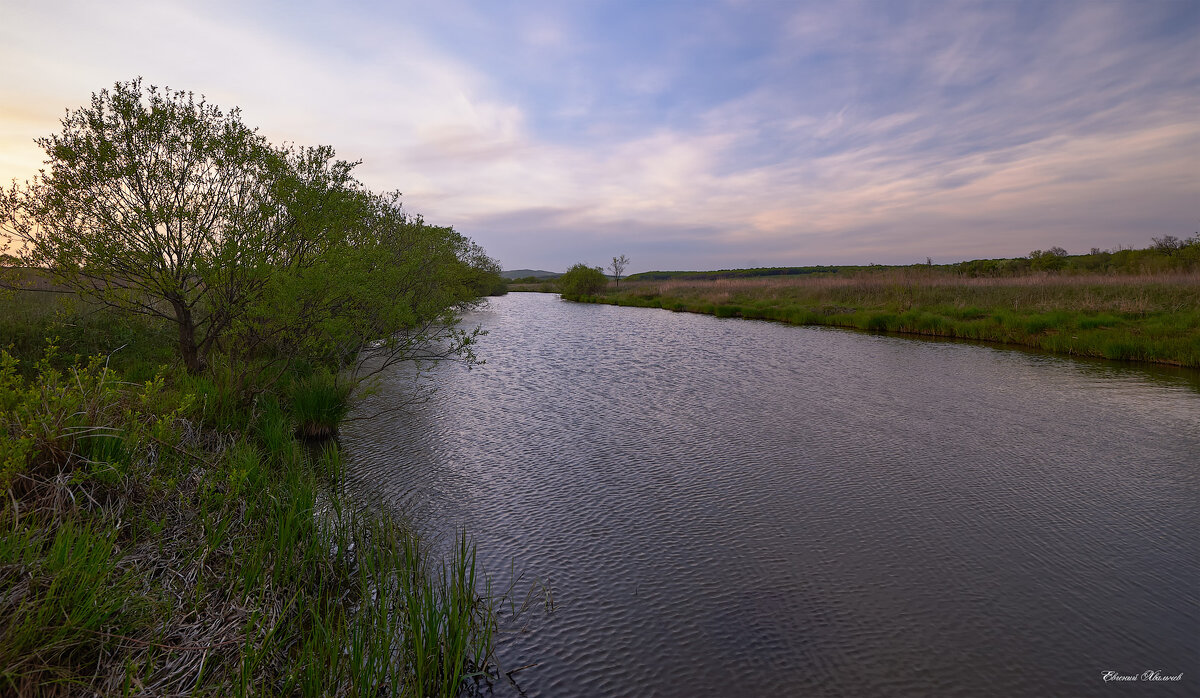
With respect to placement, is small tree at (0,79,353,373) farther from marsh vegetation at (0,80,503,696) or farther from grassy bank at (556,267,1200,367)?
grassy bank at (556,267,1200,367)

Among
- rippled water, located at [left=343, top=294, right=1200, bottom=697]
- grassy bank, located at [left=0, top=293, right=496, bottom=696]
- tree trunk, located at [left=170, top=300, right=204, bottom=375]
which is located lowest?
rippled water, located at [left=343, top=294, right=1200, bottom=697]

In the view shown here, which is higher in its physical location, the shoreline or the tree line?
the tree line

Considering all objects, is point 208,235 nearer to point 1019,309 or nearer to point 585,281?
point 1019,309

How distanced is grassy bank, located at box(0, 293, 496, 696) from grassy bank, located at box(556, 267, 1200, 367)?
2314 cm

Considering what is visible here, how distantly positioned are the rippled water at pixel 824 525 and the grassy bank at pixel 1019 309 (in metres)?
5.46

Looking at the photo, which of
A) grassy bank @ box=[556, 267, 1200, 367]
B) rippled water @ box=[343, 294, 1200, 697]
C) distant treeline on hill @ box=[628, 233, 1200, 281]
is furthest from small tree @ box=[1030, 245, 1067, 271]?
rippled water @ box=[343, 294, 1200, 697]

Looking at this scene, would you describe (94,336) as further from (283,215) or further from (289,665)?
(289,665)

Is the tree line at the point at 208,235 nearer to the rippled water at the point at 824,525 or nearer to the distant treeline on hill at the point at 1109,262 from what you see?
the rippled water at the point at 824,525

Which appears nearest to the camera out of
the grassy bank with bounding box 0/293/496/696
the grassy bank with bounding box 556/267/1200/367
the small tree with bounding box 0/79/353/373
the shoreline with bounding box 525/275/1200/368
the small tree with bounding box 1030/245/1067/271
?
the grassy bank with bounding box 0/293/496/696

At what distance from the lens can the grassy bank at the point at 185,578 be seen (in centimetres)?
313

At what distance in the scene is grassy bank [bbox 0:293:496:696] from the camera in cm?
313

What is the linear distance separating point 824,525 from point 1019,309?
86.7 feet

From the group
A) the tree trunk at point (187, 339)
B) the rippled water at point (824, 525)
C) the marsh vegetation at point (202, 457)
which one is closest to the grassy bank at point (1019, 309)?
the rippled water at point (824, 525)

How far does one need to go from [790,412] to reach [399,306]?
8.33m
